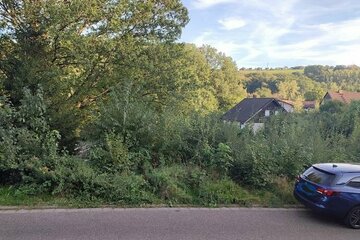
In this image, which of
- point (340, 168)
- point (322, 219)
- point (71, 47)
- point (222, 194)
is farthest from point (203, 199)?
point (71, 47)

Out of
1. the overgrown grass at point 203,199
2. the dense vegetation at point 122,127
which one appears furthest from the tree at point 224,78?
the overgrown grass at point 203,199

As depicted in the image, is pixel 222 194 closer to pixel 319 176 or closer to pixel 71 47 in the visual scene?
pixel 319 176

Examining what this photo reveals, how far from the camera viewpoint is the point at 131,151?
891cm

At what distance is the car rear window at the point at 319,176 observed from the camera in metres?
7.15

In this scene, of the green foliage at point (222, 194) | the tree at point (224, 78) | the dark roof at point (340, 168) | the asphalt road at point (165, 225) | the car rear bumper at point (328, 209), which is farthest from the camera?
the tree at point (224, 78)

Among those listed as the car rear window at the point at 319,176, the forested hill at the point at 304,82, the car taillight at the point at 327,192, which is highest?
the forested hill at the point at 304,82

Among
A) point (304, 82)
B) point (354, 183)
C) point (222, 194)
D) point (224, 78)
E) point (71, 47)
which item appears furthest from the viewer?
point (304, 82)

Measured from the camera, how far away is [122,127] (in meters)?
9.04

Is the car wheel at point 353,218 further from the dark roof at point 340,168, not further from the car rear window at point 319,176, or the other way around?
the dark roof at point 340,168

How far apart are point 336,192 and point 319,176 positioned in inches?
24.4

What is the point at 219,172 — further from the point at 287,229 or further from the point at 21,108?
the point at 21,108

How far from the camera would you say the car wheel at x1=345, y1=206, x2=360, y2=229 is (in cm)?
687

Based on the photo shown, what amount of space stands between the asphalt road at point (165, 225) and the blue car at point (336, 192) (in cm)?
33

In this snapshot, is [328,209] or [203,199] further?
[203,199]
